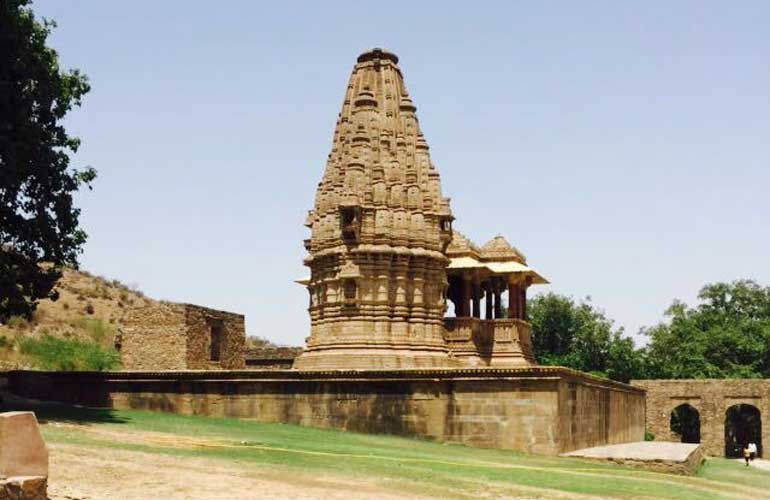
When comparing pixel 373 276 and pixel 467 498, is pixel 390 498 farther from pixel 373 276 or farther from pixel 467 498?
pixel 373 276

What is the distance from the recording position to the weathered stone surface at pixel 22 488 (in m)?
8.73

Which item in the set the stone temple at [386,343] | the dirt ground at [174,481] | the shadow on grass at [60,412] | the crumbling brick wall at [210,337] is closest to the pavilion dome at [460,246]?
the stone temple at [386,343]

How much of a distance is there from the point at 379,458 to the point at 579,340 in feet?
145

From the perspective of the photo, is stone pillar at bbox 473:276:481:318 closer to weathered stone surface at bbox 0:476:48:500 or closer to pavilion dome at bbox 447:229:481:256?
pavilion dome at bbox 447:229:481:256

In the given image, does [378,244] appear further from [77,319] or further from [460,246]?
[77,319]

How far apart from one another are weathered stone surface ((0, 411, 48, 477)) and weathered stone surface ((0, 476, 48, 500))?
9cm

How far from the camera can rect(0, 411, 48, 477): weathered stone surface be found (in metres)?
8.86

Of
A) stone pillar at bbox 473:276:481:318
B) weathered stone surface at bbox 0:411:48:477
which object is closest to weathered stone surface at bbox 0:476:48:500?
weathered stone surface at bbox 0:411:48:477

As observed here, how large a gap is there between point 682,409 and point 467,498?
44.7m

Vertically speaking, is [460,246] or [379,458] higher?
[460,246]

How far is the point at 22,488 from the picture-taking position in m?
8.76

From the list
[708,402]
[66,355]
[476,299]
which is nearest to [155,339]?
Result: [476,299]

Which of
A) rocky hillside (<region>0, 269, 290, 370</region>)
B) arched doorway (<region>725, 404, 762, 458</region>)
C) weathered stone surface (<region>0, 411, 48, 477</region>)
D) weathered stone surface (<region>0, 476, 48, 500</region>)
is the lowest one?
arched doorway (<region>725, 404, 762, 458</region>)

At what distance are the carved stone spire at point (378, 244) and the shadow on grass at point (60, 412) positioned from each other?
824 cm
